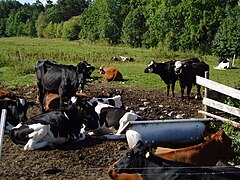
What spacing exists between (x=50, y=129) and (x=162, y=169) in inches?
158

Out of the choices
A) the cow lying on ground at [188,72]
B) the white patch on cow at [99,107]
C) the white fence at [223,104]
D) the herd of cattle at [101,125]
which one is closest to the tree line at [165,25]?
the cow lying on ground at [188,72]

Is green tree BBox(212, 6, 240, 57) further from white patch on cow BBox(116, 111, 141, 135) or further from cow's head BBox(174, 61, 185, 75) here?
white patch on cow BBox(116, 111, 141, 135)

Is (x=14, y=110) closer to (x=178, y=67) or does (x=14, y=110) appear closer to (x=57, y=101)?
(x=57, y=101)

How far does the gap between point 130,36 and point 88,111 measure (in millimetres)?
48487

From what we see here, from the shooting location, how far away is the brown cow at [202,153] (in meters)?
6.84

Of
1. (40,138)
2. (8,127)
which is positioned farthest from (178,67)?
(40,138)

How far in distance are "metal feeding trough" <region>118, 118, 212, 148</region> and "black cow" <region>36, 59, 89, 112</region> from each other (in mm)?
3488

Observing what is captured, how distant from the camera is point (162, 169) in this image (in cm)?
573

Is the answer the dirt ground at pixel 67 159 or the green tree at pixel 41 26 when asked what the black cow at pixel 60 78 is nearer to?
the dirt ground at pixel 67 159

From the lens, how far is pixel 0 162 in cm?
838

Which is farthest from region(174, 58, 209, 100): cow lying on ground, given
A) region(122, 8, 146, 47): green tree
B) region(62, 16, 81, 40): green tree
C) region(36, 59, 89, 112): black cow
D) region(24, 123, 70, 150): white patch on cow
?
region(62, 16, 81, 40): green tree

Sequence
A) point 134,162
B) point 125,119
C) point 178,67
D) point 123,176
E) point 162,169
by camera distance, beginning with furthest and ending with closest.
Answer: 1. point 178,67
2. point 125,119
3. point 123,176
4. point 134,162
5. point 162,169

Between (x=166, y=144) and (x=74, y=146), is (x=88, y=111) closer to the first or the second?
(x=74, y=146)

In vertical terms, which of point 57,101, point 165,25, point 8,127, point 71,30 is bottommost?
point 8,127
